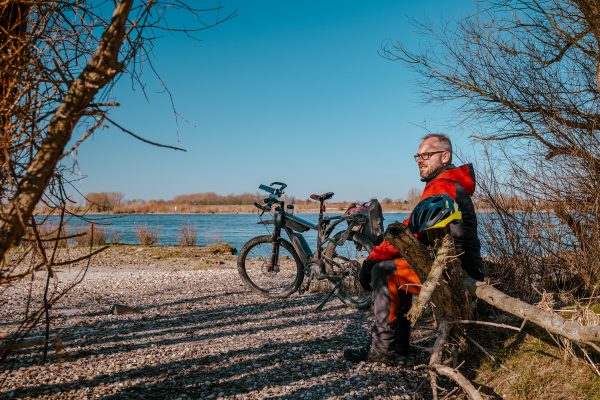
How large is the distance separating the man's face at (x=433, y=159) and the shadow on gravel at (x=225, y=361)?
164 centimetres

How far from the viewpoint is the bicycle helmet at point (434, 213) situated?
3.39 meters

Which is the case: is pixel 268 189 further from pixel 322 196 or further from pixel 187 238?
pixel 187 238

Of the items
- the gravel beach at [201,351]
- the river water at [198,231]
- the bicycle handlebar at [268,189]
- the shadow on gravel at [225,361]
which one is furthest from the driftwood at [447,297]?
the bicycle handlebar at [268,189]

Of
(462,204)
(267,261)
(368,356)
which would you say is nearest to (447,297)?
(462,204)

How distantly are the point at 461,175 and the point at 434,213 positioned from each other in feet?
1.69

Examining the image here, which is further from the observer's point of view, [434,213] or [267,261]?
[267,261]

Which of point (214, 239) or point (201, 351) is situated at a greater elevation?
point (201, 351)

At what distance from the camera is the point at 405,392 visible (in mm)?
3732

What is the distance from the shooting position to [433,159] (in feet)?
13.2

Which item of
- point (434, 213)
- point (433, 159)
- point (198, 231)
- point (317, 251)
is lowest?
point (198, 231)

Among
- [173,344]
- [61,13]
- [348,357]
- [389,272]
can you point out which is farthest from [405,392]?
[61,13]

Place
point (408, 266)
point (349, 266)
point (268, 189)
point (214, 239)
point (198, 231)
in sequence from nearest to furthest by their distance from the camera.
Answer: point (408, 266)
point (349, 266)
point (268, 189)
point (214, 239)
point (198, 231)

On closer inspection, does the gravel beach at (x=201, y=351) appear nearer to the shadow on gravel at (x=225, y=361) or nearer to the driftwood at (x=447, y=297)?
the shadow on gravel at (x=225, y=361)

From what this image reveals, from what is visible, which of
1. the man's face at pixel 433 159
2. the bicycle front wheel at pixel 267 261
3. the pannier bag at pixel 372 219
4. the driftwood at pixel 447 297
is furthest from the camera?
the bicycle front wheel at pixel 267 261
